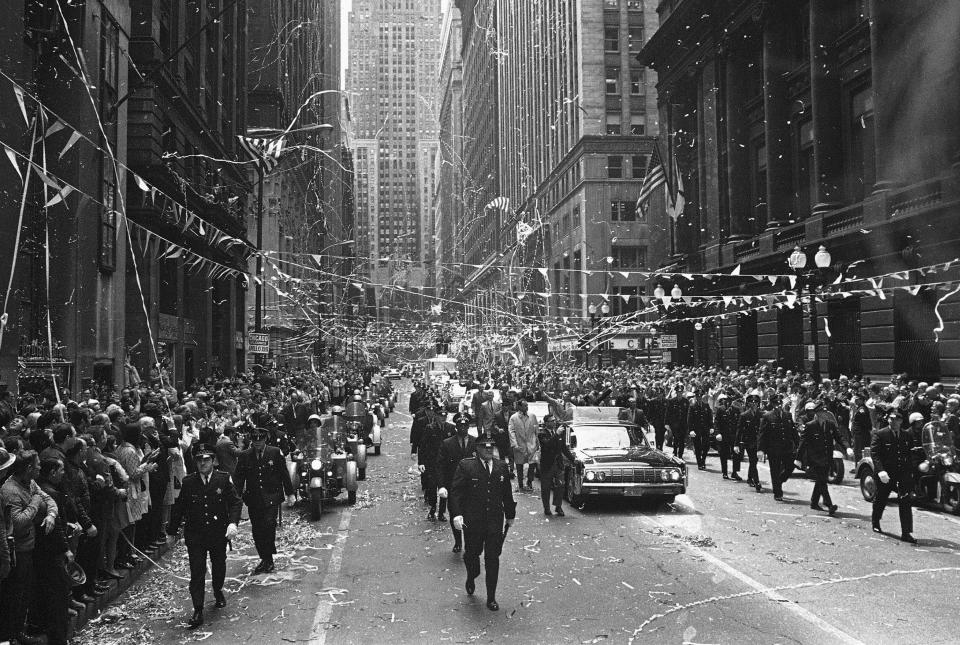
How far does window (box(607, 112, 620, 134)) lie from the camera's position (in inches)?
2670

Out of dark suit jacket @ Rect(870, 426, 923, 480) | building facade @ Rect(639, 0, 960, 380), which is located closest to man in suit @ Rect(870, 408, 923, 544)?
dark suit jacket @ Rect(870, 426, 923, 480)

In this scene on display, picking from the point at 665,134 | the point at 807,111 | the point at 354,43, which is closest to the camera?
the point at 807,111

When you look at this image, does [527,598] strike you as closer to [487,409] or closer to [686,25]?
[487,409]

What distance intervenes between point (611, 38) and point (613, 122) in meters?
7.10

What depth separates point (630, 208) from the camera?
67.0m

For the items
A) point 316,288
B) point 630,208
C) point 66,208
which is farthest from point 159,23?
point 630,208

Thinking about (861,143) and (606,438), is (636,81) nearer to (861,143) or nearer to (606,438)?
(861,143)

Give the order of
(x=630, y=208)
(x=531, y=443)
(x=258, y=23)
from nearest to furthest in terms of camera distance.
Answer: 1. (x=531, y=443)
2. (x=258, y=23)
3. (x=630, y=208)

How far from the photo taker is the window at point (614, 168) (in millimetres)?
67000

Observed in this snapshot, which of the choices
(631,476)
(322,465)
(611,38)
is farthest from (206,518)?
(611,38)

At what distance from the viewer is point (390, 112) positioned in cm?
17862

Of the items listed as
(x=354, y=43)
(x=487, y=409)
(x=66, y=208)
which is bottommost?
(x=487, y=409)

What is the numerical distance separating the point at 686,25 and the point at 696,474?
33.4 metres

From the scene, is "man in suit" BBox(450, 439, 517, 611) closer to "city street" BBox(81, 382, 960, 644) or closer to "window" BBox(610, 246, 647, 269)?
"city street" BBox(81, 382, 960, 644)
